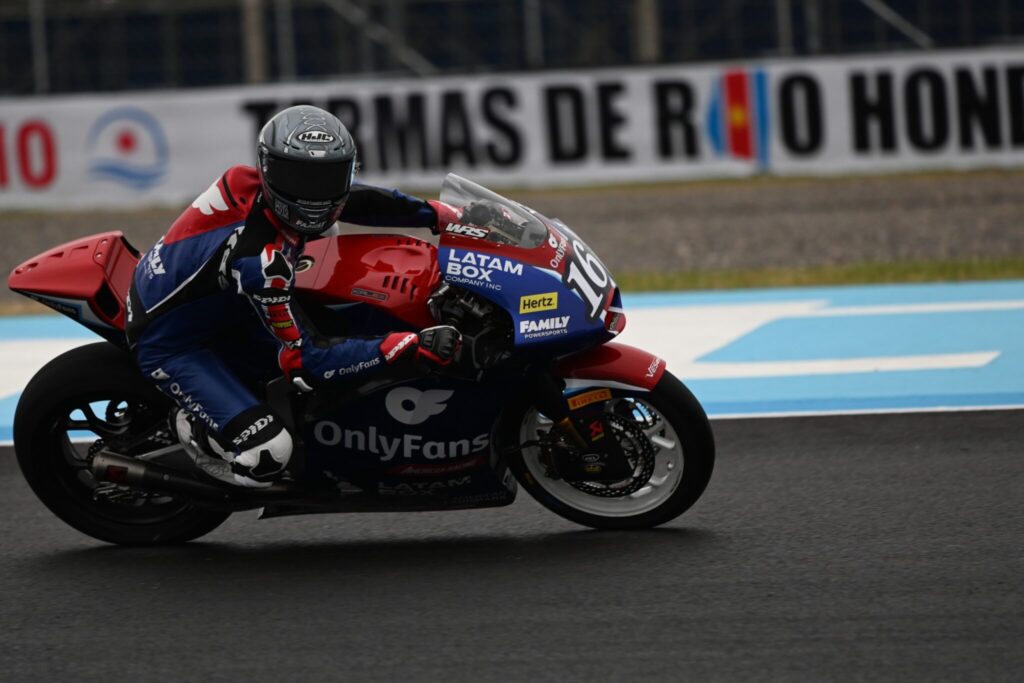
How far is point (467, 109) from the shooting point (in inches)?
706

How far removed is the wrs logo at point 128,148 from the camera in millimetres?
18016

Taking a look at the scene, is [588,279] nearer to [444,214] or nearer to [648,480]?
[444,214]

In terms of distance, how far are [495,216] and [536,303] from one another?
370mm

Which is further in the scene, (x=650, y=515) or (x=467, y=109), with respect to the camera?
(x=467, y=109)

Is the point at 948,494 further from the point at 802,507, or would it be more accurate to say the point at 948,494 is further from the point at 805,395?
the point at 805,395

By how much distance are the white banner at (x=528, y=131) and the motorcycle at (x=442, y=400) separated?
1245 cm

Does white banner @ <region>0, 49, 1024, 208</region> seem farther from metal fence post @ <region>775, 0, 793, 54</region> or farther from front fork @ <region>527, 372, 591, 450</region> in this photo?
front fork @ <region>527, 372, 591, 450</region>

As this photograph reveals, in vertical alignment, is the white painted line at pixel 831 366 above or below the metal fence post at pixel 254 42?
below

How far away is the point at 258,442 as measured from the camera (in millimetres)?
5234

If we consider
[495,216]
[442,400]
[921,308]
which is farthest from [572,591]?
[921,308]

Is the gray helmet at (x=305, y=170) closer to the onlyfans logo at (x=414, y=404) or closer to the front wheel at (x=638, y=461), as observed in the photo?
the onlyfans logo at (x=414, y=404)

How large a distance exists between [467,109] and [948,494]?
41.3 feet

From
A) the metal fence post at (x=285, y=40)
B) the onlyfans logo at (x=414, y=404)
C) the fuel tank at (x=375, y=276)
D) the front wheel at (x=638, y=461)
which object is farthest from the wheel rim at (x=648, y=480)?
the metal fence post at (x=285, y=40)

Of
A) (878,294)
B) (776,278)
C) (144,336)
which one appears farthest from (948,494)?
(776,278)
